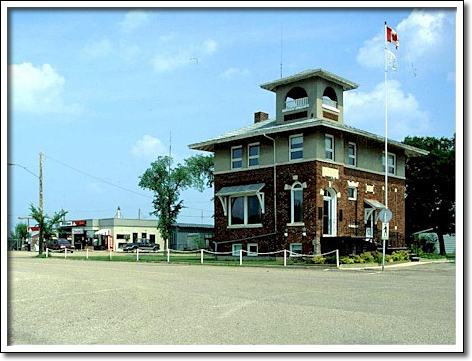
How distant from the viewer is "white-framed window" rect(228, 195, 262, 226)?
3600 centimetres

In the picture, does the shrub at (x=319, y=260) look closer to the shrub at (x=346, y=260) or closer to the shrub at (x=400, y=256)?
the shrub at (x=346, y=260)

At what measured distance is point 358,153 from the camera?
36.2 metres

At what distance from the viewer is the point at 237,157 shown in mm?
37531

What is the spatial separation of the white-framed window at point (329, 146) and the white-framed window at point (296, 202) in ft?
7.99

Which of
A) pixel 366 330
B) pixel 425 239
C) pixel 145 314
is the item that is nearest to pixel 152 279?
pixel 145 314

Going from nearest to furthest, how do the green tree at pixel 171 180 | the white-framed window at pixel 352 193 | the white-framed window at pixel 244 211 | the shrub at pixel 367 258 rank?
1. the shrub at pixel 367 258
2. the white-framed window at pixel 352 193
3. the white-framed window at pixel 244 211
4. the green tree at pixel 171 180

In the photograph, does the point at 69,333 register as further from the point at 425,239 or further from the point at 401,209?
the point at 425,239

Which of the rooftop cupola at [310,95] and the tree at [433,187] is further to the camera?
the tree at [433,187]

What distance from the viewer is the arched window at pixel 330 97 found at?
113 feet

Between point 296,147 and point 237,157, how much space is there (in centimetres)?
500

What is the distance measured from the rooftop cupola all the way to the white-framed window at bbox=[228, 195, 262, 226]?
17.2 ft

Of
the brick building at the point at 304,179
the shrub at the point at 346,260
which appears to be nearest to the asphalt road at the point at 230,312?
the shrub at the point at 346,260

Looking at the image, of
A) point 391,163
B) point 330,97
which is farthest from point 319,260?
point 391,163

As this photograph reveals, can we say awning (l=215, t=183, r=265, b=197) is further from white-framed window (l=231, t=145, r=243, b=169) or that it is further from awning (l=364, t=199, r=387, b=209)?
awning (l=364, t=199, r=387, b=209)
